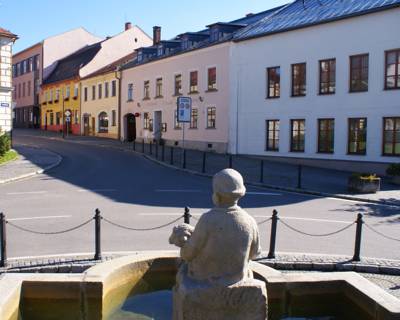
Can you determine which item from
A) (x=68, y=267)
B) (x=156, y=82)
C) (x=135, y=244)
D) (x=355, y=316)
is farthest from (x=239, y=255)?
(x=156, y=82)

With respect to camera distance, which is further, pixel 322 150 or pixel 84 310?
pixel 322 150

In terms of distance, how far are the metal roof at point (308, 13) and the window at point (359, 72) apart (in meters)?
2.18

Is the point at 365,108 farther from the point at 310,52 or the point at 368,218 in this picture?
the point at 368,218

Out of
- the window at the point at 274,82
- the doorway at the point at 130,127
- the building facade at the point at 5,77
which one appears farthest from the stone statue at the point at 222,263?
the doorway at the point at 130,127

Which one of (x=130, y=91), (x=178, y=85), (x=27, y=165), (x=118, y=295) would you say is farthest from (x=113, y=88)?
(x=118, y=295)

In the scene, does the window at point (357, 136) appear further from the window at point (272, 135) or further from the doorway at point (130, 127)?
the doorway at point (130, 127)

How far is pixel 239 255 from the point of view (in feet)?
15.9

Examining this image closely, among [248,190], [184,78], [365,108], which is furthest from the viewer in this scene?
[184,78]

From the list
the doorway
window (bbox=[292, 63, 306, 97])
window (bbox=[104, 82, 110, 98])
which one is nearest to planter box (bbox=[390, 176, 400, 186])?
window (bbox=[292, 63, 306, 97])

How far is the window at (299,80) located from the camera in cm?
3031

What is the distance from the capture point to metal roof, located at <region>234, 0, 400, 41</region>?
2711 cm

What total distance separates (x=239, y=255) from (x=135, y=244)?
605 centimetres

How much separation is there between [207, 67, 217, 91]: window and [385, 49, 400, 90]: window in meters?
12.9

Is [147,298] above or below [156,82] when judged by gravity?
below
